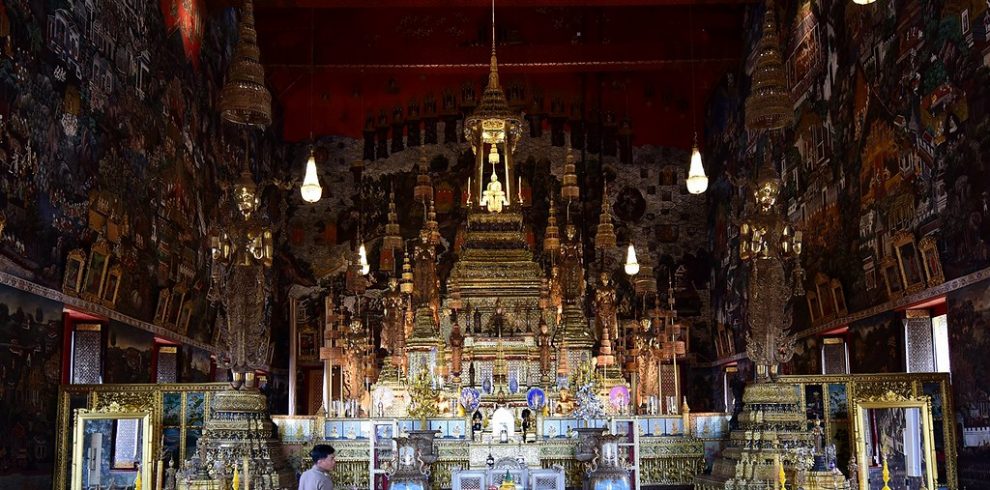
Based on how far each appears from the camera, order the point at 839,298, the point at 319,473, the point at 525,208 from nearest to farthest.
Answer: the point at 319,473 < the point at 839,298 < the point at 525,208

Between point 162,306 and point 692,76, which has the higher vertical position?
point 692,76

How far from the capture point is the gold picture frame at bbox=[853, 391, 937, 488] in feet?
34.5

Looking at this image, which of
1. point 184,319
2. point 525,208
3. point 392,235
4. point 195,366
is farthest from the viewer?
point 525,208

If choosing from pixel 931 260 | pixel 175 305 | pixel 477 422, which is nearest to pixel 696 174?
pixel 931 260

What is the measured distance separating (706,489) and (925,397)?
8.17ft

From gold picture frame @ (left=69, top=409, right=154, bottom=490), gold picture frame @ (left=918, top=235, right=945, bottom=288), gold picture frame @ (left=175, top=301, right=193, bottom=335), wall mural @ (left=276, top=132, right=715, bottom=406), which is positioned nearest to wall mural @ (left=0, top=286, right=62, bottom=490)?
gold picture frame @ (left=69, top=409, right=154, bottom=490)

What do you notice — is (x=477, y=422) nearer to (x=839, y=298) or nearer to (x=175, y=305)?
(x=175, y=305)

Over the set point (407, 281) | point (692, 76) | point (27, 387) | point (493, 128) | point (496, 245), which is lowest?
point (27, 387)

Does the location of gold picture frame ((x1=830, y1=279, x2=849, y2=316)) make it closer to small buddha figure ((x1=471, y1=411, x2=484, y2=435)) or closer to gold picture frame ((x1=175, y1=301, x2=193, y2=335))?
small buddha figure ((x1=471, y1=411, x2=484, y2=435))

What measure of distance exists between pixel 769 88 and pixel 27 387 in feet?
26.1

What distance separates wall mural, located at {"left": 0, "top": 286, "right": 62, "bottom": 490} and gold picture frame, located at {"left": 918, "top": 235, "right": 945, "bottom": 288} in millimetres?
9700

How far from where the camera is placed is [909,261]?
12.0 metres

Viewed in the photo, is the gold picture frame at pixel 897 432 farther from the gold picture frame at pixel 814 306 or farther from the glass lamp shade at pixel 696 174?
the gold picture frame at pixel 814 306

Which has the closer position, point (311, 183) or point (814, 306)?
point (311, 183)
